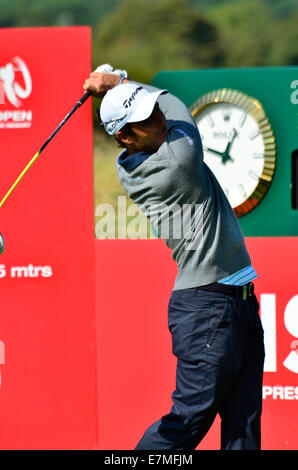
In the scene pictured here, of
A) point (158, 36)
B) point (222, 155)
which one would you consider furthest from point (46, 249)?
point (158, 36)

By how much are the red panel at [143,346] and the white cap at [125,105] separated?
41.5 inches

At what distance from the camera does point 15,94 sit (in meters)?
4.25

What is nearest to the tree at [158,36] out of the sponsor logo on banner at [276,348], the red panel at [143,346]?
the red panel at [143,346]

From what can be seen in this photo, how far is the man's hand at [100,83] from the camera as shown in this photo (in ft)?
12.1

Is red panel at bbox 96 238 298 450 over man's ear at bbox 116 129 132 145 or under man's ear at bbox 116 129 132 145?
under

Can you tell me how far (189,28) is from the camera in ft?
84.1

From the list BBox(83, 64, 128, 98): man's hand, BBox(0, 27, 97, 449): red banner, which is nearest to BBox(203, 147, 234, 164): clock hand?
BBox(0, 27, 97, 449): red banner

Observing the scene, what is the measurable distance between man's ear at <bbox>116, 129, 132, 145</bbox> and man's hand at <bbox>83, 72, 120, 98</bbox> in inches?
12.7

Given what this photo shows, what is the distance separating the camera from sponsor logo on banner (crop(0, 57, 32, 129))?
13.8 feet

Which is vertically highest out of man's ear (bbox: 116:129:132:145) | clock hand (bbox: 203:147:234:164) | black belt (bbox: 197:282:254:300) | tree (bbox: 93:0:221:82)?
tree (bbox: 93:0:221:82)

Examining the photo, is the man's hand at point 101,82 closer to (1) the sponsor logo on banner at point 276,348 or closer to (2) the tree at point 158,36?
(1) the sponsor logo on banner at point 276,348

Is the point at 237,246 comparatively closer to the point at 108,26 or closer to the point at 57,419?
the point at 57,419

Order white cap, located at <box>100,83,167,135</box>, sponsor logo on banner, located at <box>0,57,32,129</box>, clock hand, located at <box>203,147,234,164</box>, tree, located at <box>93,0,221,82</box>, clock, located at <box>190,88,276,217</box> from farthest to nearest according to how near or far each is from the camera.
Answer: tree, located at <box>93,0,221,82</box> < clock hand, located at <box>203,147,234,164</box> < clock, located at <box>190,88,276,217</box> < sponsor logo on banner, located at <box>0,57,32,129</box> < white cap, located at <box>100,83,167,135</box>

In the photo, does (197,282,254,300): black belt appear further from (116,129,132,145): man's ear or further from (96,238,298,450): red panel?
(96,238,298,450): red panel
